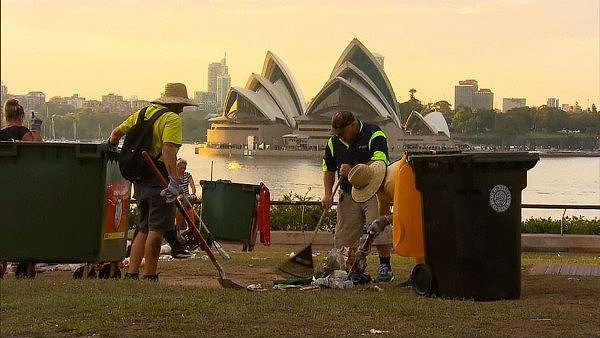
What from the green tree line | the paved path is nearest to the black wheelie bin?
the paved path

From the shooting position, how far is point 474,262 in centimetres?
776

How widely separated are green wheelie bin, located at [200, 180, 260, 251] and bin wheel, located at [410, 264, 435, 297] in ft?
21.0

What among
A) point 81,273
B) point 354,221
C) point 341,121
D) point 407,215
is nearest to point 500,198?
point 407,215

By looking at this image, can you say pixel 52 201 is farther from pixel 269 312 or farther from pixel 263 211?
pixel 263 211

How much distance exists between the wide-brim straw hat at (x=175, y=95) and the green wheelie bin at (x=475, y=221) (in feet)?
6.30

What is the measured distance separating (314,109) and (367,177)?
104038mm

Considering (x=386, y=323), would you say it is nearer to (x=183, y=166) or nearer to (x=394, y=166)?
(x=394, y=166)

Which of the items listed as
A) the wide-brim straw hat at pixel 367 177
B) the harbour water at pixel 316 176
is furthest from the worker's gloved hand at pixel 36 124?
the harbour water at pixel 316 176

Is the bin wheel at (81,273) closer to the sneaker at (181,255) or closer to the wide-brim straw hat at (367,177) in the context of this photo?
the wide-brim straw hat at (367,177)

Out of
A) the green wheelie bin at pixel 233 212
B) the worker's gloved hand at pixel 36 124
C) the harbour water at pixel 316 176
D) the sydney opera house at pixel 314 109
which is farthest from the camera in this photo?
the sydney opera house at pixel 314 109

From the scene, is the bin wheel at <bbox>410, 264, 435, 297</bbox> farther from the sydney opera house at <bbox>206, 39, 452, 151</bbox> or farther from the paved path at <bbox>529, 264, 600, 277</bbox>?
the sydney opera house at <bbox>206, 39, 452, 151</bbox>

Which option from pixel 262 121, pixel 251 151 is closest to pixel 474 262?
pixel 262 121

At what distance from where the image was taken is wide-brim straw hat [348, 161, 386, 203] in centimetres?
892

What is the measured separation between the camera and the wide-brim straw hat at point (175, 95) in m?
8.82
